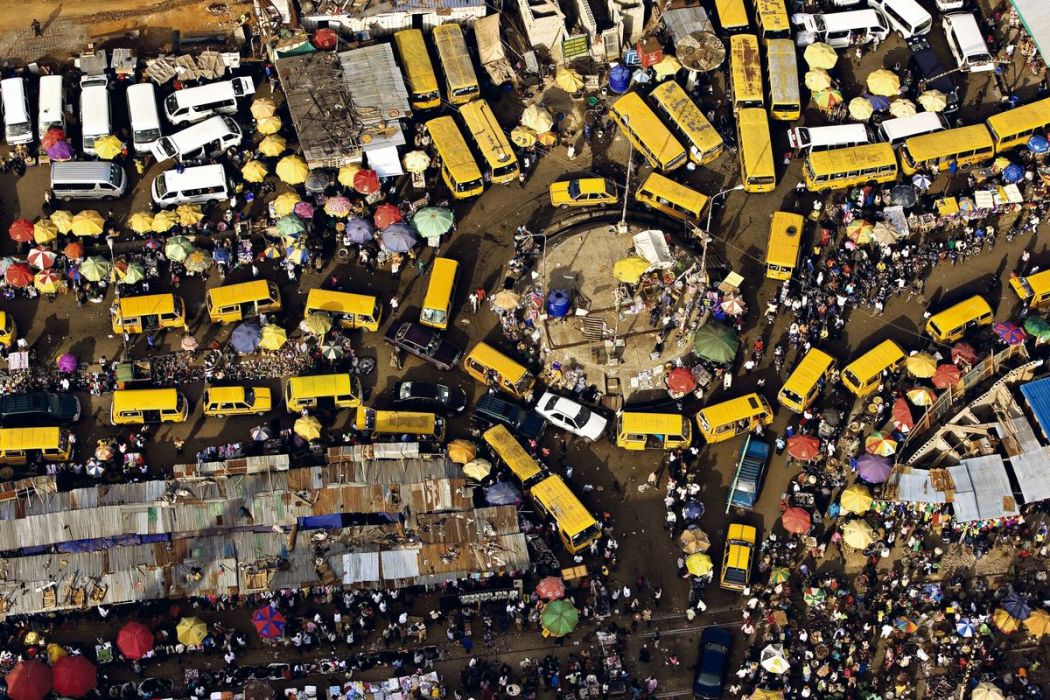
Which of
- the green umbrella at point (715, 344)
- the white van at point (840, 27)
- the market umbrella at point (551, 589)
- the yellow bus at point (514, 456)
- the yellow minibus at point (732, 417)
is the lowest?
the market umbrella at point (551, 589)

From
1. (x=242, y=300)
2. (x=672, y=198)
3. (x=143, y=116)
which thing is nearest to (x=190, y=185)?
(x=143, y=116)

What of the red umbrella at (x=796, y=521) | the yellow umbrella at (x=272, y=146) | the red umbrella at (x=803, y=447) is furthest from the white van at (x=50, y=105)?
the red umbrella at (x=796, y=521)

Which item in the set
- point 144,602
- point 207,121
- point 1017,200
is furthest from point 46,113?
point 1017,200

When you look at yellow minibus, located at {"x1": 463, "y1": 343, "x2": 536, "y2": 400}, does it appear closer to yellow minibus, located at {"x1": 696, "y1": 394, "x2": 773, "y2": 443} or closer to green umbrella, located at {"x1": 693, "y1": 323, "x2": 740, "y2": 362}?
green umbrella, located at {"x1": 693, "y1": 323, "x2": 740, "y2": 362}

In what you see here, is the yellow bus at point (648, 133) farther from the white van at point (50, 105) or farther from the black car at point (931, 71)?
the white van at point (50, 105)

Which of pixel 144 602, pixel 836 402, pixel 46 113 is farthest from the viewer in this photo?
pixel 46 113

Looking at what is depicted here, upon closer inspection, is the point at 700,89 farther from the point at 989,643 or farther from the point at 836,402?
the point at 989,643

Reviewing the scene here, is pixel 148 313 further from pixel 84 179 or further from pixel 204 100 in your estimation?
pixel 204 100

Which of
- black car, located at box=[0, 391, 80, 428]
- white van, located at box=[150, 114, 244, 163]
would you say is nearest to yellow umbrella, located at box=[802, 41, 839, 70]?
white van, located at box=[150, 114, 244, 163]
